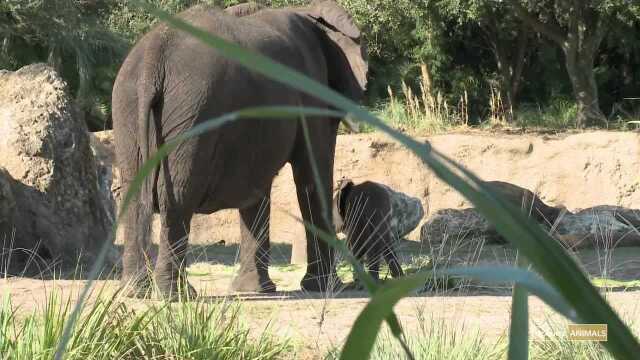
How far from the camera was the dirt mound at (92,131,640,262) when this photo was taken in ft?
52.4

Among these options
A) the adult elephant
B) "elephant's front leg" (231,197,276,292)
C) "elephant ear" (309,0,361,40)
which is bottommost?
"elephant's front leg" (231,197,276,292)

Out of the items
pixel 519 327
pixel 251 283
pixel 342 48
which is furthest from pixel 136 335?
pixel 342 48

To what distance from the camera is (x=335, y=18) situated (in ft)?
30.2

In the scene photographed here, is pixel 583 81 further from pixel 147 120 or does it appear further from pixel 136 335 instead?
pixel 136 335

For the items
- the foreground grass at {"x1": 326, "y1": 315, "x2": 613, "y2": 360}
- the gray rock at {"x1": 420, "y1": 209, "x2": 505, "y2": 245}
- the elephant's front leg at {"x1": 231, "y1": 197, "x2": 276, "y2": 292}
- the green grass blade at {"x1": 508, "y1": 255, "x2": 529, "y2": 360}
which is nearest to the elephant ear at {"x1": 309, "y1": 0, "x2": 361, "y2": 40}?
the elephant's front leg at {"x1": 231, "y1": 197, "x2": 276, "y2": 292}

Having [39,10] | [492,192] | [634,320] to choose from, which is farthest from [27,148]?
[39,10]

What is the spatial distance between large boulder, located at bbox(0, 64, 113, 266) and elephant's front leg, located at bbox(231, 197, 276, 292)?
155cm

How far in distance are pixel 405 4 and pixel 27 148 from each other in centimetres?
1704

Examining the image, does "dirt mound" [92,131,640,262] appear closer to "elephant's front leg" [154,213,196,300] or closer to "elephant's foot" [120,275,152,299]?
"elephant's front leg" [154,213,196,300]

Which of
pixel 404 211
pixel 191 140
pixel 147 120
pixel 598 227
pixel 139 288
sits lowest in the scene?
pixel 598 227

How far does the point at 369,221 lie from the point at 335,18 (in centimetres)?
191

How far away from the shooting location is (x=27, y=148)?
8891 millimetres

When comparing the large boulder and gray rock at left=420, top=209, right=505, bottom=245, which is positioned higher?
the large boulder

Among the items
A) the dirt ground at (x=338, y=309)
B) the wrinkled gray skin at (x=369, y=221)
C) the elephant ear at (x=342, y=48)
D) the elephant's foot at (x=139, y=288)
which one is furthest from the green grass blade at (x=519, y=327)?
the elephant ear at (x=342, y=48)
